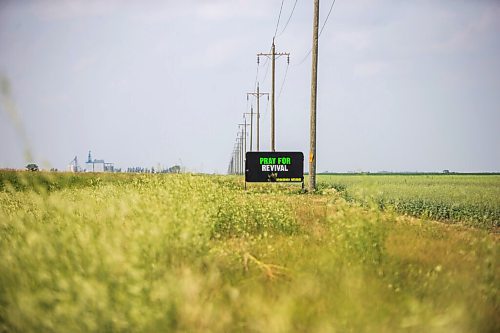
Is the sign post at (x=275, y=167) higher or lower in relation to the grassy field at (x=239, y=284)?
higher

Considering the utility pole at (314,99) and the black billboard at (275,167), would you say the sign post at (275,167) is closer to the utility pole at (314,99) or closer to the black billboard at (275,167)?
the black billboard at (275,167)

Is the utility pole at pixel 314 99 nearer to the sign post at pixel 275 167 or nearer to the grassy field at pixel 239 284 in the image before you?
the sign post at pixel 275 167

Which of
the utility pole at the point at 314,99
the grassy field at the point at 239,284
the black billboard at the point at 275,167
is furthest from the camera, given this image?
the black billboard at the point at 275,167

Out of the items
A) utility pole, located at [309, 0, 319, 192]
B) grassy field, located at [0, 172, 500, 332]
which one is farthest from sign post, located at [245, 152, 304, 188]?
grassy field, located at [0, 172, 500, 332]

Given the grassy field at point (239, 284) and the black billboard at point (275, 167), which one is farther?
the black billboard at point (275, 167)

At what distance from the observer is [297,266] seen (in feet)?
14.5

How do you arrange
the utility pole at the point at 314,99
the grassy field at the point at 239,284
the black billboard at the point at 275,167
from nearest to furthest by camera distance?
the grassy field at the point at 239,284 → the utility pole at the point at 314,99 → the black billboard at the point at 275,167

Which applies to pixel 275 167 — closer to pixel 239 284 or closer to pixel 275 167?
pixel 275 167

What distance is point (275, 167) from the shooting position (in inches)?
795

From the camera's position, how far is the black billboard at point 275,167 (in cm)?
1997

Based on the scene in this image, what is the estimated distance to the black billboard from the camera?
1997cm

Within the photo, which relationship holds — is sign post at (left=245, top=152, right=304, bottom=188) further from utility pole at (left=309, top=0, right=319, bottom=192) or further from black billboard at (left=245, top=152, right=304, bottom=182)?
utility pole at (left=309, top=0, right=319, bottom=192)

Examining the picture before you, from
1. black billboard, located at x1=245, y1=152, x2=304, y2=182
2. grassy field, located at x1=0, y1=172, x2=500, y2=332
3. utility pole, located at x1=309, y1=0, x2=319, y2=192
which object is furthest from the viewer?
black billboard, located at x1=245, y1=152, x2=304, y2=182

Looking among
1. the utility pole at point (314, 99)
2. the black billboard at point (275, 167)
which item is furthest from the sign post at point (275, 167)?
the utility pole at point (314, 99)
